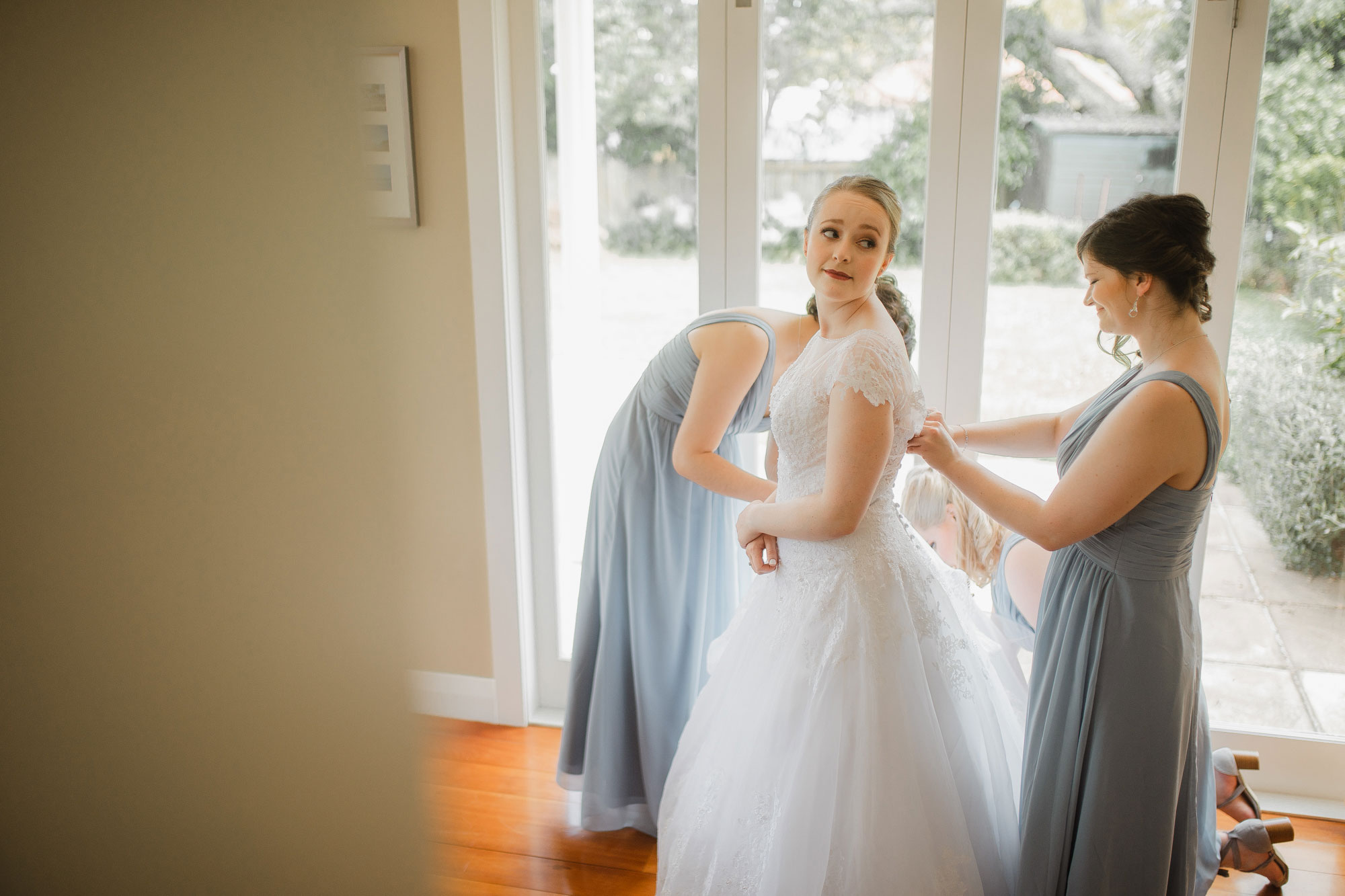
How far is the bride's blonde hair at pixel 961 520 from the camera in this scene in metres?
2.13

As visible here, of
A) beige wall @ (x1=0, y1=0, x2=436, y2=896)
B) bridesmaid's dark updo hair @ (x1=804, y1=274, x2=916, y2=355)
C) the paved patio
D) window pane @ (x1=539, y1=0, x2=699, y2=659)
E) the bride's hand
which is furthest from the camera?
window pane @ (x1=539, y1=0, x2=699, y2=659)

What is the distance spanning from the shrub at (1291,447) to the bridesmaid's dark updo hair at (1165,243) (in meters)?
0.89

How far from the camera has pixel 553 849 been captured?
220 centimetres

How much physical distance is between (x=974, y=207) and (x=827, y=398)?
3.31ft

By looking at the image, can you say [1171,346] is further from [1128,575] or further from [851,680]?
[851,680]

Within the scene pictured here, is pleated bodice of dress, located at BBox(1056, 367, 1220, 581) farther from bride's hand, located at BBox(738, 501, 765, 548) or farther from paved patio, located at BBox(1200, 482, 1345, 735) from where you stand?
paved patio, located at BBox(1200, 482, 1345, 735)

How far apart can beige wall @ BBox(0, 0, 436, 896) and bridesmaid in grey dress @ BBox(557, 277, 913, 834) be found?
5.66 ft

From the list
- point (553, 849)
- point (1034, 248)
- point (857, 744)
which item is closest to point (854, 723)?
point (857, 744)

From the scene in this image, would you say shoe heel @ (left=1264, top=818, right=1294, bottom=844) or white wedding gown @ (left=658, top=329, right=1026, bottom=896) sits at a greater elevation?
white wedding gown @ (left=658, top=329, right=1026, bottom=896)

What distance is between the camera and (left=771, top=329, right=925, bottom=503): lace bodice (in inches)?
56.6

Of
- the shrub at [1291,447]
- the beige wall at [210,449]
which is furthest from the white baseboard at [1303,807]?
the beige wall at [210,449]

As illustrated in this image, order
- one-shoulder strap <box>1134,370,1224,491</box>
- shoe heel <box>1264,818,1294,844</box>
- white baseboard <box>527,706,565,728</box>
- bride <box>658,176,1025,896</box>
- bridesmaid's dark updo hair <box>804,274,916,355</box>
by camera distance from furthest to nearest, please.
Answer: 1. white baseboard <box>527,706,565,728</box>
2. shoe heel <box>1264,818,1294,844</box>
3. bridesmaid's dark updo hair <box>804,274,916,355</box>
4. bride <box>658,176,1025,896</box>
5. one-shoulder strap <box>1134,370,1224,491</box>

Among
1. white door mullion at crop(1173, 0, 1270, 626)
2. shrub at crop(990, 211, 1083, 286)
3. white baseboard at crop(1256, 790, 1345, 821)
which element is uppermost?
white door mullion at crop(1173, 0, 1270, 626)

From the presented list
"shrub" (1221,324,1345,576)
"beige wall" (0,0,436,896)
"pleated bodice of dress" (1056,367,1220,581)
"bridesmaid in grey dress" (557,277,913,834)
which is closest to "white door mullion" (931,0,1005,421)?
"bridesmaid in grey dress" (557,277,913,834)
